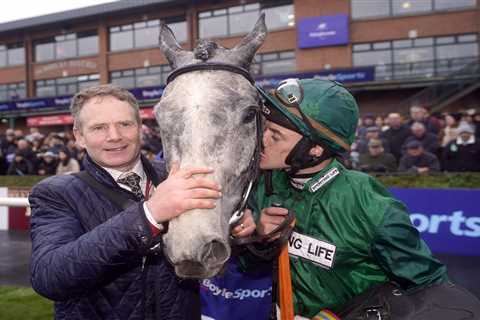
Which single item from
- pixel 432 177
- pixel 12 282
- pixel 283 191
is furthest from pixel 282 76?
pixel 283 191

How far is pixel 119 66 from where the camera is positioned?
102 ft

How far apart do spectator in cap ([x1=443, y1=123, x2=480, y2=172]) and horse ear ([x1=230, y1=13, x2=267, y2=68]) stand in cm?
673

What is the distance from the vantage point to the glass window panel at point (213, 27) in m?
27.6

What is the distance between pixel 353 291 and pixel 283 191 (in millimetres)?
554

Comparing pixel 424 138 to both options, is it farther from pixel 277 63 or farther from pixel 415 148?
pixel 277 63

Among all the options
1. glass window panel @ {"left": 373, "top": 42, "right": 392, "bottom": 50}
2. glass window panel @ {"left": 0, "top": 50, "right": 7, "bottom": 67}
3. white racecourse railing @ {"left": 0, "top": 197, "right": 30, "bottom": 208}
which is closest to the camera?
white racecourse railing @ {"left": 0, "top": 197, "right": 30, "bottom": 208}

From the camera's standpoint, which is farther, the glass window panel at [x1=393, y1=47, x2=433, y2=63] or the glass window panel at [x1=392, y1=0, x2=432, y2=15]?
the glass window panel at [x1=392, y1=0, x2=432, y2=15]

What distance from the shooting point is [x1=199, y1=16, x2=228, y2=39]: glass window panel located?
2764 cm

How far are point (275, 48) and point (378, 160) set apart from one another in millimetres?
19525

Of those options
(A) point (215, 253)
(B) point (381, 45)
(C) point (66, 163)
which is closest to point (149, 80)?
(B) point (381, 45)

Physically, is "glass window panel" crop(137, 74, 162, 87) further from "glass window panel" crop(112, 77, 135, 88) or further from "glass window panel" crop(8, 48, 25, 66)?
"glass window panel" crop(8, 48, 25, 66)

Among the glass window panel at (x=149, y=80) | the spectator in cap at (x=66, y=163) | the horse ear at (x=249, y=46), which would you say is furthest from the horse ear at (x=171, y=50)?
the glass window panel at (x=149, y=80)

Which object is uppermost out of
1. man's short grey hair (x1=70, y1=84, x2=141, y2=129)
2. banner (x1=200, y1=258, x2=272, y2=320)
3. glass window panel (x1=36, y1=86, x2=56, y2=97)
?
glass window panel (x1=36, y1=86, x2=56, y2=97)

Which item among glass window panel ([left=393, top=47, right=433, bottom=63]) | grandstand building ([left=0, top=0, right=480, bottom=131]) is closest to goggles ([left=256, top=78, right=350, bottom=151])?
grandstand building ([left=0, top=0, right=480, bottom=131])
